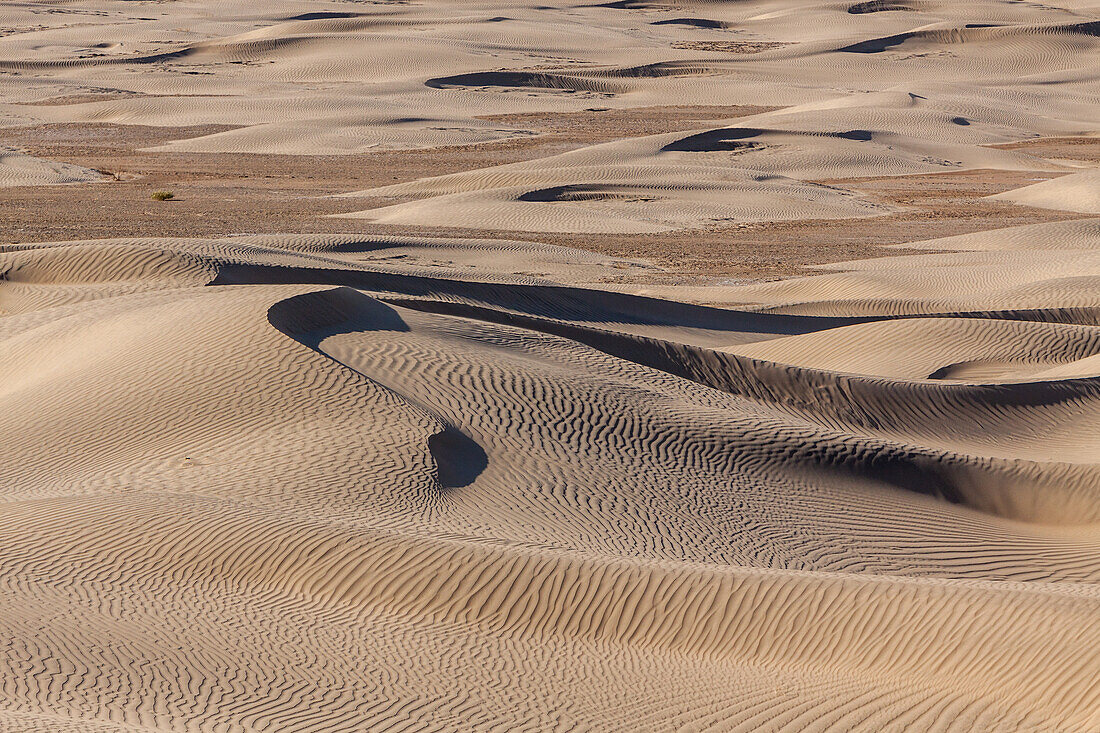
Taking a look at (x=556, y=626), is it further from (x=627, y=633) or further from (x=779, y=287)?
(x=779, y=287)

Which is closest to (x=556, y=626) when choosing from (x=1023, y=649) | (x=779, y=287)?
(x=1023, y=649)

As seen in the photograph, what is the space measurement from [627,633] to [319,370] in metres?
4.60

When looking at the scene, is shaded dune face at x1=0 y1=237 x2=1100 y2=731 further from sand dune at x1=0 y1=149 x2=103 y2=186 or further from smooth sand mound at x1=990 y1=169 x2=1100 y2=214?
smooth sand mound at x1=990 y1=169 x2=1100 y2=214

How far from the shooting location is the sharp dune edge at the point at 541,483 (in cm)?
593

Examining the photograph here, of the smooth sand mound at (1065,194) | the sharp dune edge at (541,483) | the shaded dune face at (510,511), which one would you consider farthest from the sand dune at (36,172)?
the smooth sand mound at (1065,194)

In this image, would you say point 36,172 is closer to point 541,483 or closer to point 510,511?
point 541,483

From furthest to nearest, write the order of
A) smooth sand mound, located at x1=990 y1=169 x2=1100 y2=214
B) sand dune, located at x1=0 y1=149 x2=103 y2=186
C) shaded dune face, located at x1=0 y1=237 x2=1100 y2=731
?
1. smooth sand mound, located at x1=990 y1=169 x2=1100 y2=214
2. sand dune, located at x1=0 y1=149 x2=103 y2=186
3. shaded dune face, located at x1=0 y1=237 x2=1100 y2=731

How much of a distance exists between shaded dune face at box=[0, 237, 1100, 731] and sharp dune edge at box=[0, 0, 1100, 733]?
3cm

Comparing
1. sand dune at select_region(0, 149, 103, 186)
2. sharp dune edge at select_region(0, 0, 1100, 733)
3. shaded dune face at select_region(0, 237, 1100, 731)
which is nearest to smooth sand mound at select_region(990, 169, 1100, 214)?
sharp dune edge at select_region(0, 0, 1100, 733)

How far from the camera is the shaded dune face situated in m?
5.91

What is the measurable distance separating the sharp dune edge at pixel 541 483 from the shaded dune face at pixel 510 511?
3 cm

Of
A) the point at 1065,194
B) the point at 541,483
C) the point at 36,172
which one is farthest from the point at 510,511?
the point at 1065,194

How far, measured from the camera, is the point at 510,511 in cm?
874

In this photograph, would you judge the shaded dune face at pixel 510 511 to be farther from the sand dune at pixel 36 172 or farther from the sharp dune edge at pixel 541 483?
the sand dune at pixel 36 172
